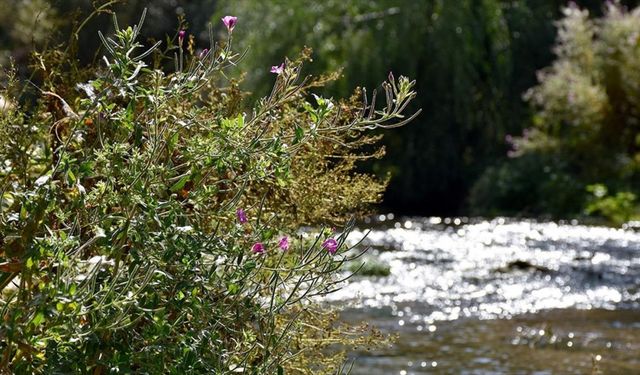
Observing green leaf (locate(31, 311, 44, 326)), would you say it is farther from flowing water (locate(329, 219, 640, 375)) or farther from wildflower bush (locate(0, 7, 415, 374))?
flowing water (locate(329, 219, 640, 375))

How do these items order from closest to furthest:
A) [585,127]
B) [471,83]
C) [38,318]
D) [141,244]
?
1. [38,318]
2. [141,244]
3. [585,127]
4. [471,83]

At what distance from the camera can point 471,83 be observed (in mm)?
19750

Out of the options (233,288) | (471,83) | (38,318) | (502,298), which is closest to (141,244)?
(233,288)

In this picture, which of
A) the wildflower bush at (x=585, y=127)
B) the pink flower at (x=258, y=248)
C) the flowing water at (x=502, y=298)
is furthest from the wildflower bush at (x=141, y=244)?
the wildflower bush at (x=585, y=127)

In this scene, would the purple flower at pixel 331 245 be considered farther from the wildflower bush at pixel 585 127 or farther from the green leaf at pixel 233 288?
the wildflower bush at pixel 585 127

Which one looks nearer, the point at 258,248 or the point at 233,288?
the point at 233,288

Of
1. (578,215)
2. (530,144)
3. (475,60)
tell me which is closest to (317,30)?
(475,60)

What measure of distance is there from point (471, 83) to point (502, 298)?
9284 mm

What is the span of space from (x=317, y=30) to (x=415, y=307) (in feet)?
33.1

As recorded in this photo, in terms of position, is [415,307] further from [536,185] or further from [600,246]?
[536,185]

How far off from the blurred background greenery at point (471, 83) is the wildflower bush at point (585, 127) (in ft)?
0.07

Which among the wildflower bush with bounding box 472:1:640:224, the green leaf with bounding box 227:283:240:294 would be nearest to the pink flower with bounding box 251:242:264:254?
the green leaf with bounding box 227:283:240:294

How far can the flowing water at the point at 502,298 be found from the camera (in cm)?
809

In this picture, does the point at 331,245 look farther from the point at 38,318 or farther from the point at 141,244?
the point at 38,318
